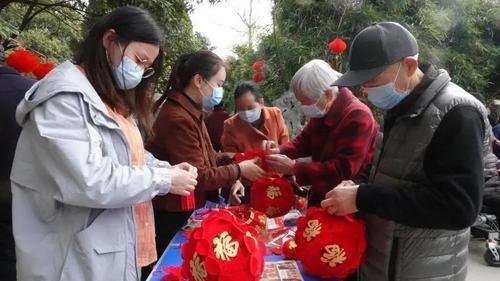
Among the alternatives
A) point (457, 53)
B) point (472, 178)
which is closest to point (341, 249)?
point (472, 178)

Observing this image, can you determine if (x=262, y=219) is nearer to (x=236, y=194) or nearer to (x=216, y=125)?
(x=236, y=194)

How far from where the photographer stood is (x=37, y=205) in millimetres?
1190

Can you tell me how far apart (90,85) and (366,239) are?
42.4 inches

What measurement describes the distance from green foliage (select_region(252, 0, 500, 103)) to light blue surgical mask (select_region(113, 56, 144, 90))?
14.6 ft

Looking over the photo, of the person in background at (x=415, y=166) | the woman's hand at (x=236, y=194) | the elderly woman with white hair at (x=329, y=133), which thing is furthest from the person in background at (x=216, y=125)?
the person in background at (x=415, y=166)

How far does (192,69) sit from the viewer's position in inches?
83.4

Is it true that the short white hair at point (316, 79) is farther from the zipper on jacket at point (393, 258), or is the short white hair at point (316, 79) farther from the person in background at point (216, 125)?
the person in background at point (216, 125)

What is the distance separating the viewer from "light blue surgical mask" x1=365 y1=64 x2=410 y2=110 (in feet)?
4.40

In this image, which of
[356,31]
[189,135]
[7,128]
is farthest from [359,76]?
[356,31]

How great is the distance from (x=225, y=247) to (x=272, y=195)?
0.93m

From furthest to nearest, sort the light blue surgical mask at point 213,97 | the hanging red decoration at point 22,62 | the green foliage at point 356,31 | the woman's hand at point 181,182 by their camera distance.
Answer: the green foliage at point 356,31 < the hanging red decoration at point 22,62 < the light blue surgical mask at point 213,97 < the woman's hand at point 181,182

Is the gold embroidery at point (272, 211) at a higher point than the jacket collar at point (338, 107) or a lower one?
lower

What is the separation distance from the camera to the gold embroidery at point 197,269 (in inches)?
49.6

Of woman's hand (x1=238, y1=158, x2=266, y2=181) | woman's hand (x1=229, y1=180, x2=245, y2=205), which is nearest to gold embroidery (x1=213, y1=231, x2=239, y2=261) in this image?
woman's hand (x1=238, y1=158, x2=266, y2=181)
